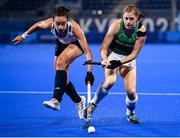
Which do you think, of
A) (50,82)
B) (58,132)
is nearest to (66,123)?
(58,132)

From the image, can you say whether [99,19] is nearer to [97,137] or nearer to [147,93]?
[147,93]

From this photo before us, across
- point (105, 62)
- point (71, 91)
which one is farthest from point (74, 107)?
point (105, 62)

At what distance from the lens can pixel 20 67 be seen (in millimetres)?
16062

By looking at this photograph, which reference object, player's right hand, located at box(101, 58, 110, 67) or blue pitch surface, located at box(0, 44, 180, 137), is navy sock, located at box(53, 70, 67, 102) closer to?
blue pitch surface, located at box(0, 44, 180, 137)

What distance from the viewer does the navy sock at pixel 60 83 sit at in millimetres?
7180

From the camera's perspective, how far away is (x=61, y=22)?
7109 mm

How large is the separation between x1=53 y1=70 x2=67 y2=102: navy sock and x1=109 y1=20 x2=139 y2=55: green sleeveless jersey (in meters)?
0.83

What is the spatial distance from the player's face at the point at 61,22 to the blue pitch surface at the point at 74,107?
4.55 feet

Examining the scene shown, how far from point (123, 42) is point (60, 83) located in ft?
3.63

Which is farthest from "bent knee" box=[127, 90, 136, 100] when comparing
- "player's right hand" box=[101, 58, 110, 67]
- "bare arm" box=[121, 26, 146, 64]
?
"player's right hand" box=[101, 58, 110, 67]

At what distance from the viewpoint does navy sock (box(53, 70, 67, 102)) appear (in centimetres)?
718

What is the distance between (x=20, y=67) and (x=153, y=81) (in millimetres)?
5204

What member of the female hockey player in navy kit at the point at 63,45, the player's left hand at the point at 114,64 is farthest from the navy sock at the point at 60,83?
the player's left hand at the point at 114,64

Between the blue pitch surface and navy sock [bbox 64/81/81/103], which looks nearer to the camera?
the blue pitch surface
